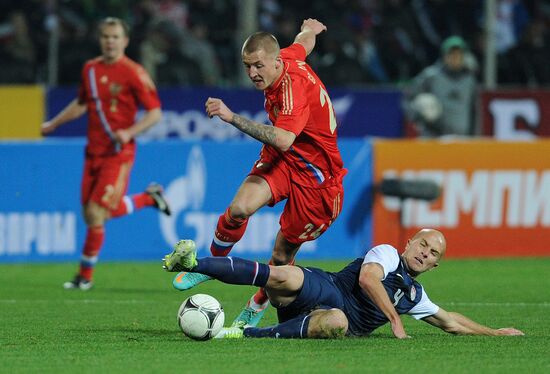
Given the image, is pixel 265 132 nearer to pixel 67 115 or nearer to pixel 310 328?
pixel 310 328

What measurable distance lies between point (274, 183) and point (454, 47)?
8.48 metres

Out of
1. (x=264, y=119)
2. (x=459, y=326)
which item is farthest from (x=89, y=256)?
(x=264, y=119)

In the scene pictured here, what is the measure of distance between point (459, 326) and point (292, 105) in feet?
5.92

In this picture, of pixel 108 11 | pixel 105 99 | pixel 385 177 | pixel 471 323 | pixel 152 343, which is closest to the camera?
pixel 152 343

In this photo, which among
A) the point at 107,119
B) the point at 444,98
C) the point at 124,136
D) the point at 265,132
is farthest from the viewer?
the point at 444,98

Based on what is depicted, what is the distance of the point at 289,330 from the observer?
8.32 m

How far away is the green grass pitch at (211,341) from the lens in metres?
7.17

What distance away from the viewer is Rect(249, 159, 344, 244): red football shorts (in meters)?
9.12

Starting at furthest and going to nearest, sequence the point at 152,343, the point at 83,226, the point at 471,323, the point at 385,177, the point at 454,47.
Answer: the point at 454,47 < the point at 385,177 < the point at 83,226 < the point at 471,323 < the point at 152,343

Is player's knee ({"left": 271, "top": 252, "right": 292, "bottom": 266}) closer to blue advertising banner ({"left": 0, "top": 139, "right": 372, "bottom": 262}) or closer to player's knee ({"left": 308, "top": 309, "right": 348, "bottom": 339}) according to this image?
player's knee ({"left": 308, "top": 309, "right": 348, "bottom": 339})

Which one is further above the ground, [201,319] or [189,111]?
[189,111]

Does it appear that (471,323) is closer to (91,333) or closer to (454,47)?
(91,333)

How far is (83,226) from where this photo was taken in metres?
14.2

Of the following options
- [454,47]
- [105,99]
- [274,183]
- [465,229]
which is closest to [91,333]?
[274,183]
